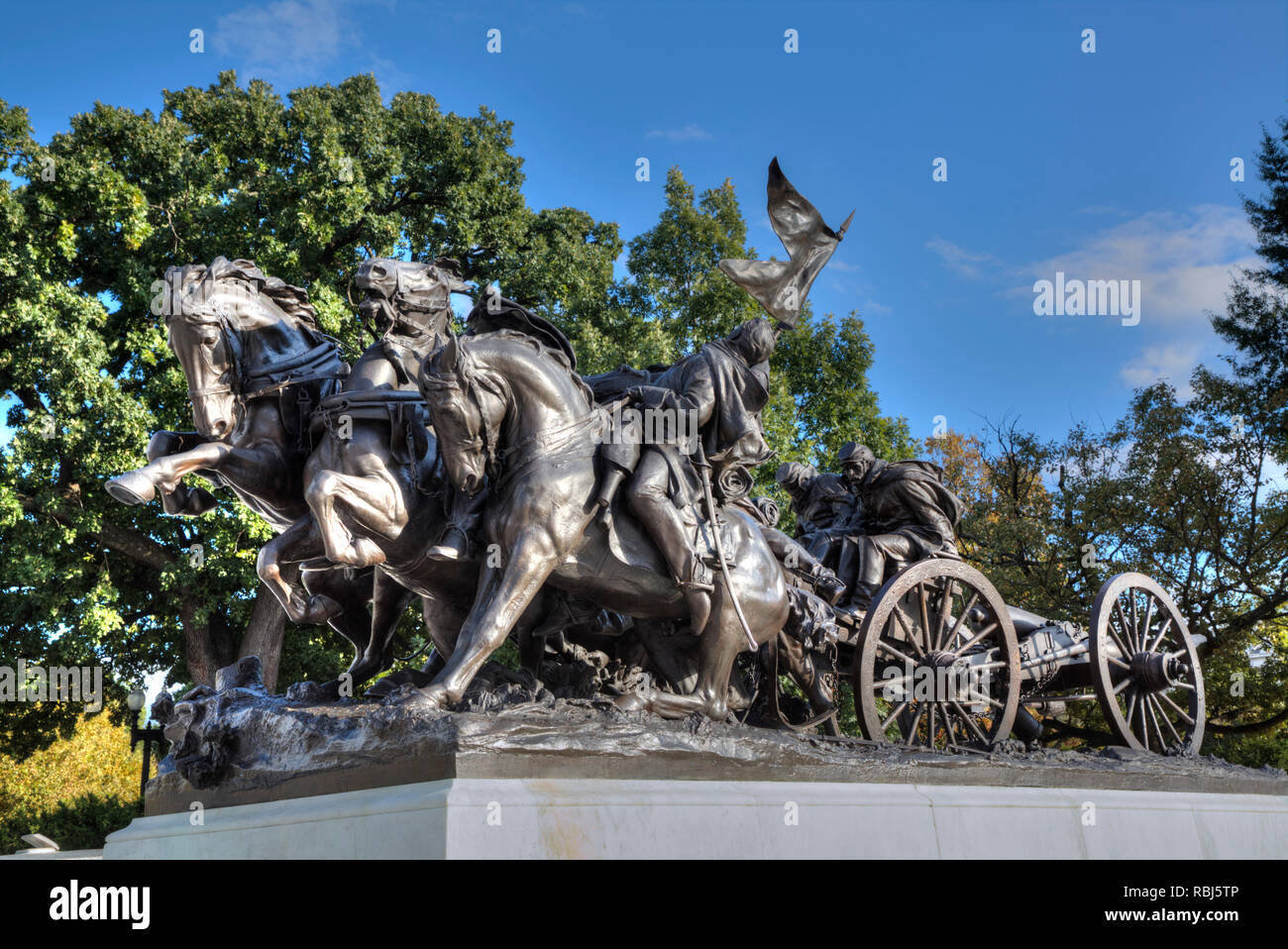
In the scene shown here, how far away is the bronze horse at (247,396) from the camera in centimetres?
759

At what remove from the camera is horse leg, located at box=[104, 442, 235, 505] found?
276 inches

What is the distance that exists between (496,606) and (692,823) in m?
1.64

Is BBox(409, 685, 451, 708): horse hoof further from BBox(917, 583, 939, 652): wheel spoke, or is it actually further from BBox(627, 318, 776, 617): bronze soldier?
BBox(917, 583, 939, 652): wheel spoke

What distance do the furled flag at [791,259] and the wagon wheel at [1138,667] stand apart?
11.4ft

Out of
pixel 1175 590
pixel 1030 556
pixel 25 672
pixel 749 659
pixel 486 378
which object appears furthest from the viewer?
pixel 1030 556

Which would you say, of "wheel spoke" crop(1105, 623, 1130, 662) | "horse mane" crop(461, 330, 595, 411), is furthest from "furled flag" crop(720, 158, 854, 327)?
"wheel spoke" crop(1105, 623, 1130, 662)

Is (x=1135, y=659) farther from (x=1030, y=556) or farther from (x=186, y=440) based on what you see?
(x=1030, y=556)

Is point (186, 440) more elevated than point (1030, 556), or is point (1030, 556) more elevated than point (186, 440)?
point (186, 440)

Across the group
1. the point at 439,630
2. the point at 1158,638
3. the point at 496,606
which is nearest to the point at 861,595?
the point at 1158,638

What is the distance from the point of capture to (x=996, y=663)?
29.7 feet

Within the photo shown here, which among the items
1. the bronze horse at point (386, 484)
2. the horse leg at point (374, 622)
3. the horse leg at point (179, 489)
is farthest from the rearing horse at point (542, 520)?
the horse leg at point (179, 489)
